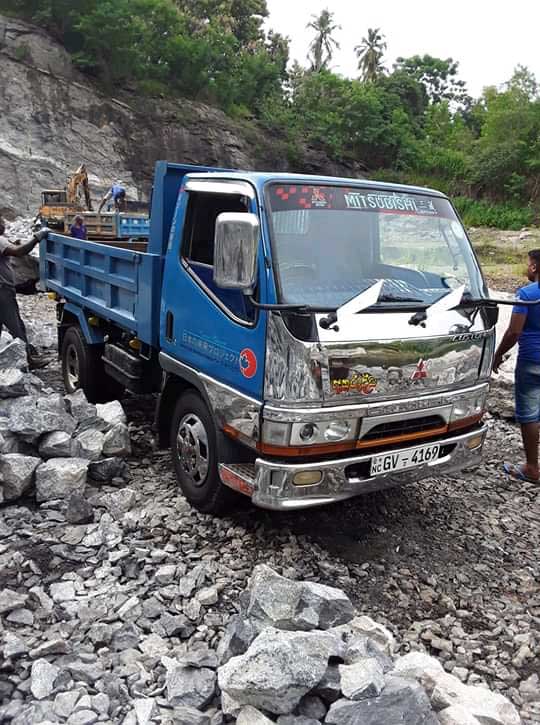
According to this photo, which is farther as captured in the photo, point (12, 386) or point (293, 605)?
point (12, 386)

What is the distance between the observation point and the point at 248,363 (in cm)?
341

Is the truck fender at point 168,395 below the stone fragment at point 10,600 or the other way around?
the other way around

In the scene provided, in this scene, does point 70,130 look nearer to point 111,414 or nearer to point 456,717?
point 111,414

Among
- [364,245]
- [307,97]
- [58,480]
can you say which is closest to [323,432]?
[364,245]

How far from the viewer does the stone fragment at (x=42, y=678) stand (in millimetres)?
2562

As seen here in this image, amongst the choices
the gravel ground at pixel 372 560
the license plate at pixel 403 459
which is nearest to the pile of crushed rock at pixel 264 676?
the gravel ground at pixel 372 560

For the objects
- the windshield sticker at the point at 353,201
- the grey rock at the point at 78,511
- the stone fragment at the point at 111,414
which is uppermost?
the windshield sticker at the point at 353,201

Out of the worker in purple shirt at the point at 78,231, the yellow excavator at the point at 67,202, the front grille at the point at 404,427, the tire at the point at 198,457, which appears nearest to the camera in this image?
the front grille at the point at 404,427

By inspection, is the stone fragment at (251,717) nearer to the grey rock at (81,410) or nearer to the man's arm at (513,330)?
the grey rock at (81,410)

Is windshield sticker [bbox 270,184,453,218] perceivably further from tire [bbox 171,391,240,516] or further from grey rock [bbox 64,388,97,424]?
grey rock [bbox 64,388,97,424]

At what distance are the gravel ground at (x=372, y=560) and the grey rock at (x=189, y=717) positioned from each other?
0.32 metres

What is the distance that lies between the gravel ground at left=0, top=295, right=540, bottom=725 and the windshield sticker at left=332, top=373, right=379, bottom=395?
110 cm

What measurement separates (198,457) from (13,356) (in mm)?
2166

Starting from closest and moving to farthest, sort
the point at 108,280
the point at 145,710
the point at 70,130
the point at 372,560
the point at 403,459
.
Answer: the point at 145,710
the point at 403,459
the point at 372,560
the point at 108,280
the point at 70,130
